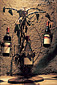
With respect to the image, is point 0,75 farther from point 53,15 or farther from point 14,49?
point 53,15

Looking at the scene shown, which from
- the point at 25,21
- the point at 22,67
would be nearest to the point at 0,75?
the point at 22,67

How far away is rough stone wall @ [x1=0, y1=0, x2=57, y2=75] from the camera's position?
6.81 feet

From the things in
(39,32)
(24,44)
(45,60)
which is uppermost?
(39,32)

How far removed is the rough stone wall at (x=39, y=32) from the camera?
2076 mm

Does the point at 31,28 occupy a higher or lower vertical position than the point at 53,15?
lower

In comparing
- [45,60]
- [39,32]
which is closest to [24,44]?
[39,32]

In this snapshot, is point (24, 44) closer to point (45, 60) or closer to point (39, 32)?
point (39, 32)

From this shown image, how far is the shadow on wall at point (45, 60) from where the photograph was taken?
213 cm

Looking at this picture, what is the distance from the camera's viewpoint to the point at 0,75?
2.07 metres

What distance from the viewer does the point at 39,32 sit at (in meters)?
2.12

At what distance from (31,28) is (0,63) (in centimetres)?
59

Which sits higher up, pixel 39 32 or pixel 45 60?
pixel 39 32

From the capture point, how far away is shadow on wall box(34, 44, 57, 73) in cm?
213

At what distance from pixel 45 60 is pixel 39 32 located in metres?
0.38
